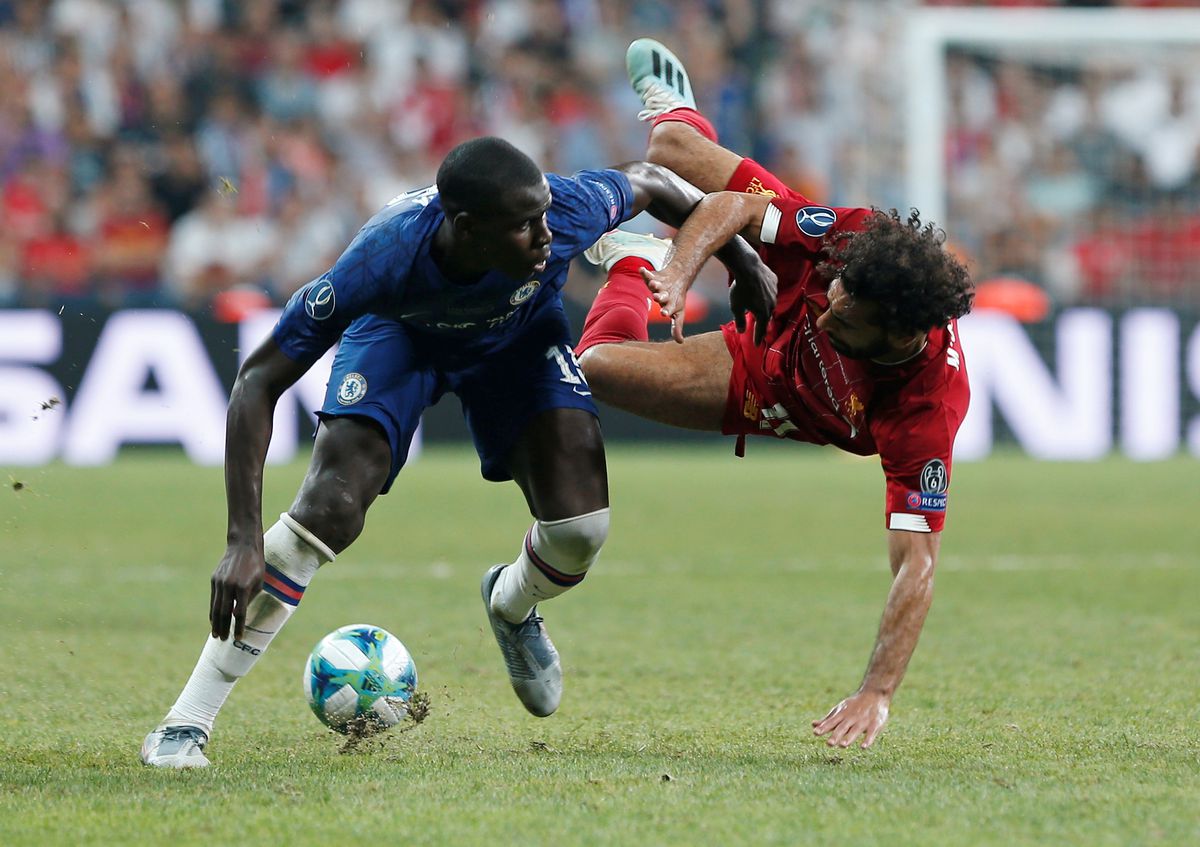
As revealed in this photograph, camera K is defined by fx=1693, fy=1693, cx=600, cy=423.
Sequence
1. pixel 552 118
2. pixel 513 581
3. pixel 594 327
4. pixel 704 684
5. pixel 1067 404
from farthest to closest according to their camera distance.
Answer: pixel 552 118 → pixel 1067 404 → pixel 594 327 → pixel 704 684 → pixel 513 581

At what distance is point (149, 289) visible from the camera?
1497 cm

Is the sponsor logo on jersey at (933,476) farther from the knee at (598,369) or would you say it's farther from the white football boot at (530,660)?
the knee at (598,369)

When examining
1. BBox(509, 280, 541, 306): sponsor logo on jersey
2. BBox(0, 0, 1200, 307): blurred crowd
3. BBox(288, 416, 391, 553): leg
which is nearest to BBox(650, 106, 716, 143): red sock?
BBox(509, 280, 541, 306): sponsor logo on jersey

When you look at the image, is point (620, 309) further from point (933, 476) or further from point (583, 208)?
point (933, 476)

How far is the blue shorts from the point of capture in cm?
492

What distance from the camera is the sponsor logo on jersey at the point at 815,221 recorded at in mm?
5383

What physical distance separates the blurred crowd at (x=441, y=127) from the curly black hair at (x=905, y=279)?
10284 millimetres

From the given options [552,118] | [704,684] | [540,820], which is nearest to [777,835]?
[540,820]

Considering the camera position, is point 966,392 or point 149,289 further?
point 149,289

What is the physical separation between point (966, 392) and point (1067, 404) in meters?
10.2

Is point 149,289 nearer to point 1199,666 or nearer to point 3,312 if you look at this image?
point 3,312

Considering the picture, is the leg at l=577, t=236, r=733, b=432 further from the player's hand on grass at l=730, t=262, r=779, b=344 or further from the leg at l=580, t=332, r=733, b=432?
the player's hand on grass at l=730, t=262, r=779, b=344

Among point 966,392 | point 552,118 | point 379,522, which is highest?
point 552,118

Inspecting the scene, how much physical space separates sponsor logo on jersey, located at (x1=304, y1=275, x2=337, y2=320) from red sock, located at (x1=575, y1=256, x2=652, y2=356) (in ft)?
5.98
